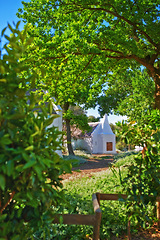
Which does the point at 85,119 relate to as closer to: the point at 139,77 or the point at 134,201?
the point at 139,77

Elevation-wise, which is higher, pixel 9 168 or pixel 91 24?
pixel 91 24

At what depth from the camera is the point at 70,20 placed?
936cm

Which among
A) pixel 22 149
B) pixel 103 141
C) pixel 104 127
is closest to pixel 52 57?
pixel 22 149

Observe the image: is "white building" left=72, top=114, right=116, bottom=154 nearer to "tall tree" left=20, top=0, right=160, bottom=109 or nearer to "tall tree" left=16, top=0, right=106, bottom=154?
"tall tree" left=16, top=0, right=106, bottom=154

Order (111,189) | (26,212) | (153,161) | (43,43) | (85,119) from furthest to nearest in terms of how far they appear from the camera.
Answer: (85,119) → (43,43) → (111,189) → (153,161) → (26,212)

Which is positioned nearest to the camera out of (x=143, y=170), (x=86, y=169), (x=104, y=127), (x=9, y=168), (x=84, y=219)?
(x=9, y=168)

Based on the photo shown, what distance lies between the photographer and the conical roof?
33406mm

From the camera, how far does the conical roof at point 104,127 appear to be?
33406 mm

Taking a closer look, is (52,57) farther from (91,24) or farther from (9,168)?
(9,168)

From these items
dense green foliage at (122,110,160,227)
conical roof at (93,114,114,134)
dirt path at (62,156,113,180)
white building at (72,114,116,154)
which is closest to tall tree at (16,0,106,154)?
dirt path at (62,156,113,180)

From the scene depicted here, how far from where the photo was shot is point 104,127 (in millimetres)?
33594

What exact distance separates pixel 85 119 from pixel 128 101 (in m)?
4.38

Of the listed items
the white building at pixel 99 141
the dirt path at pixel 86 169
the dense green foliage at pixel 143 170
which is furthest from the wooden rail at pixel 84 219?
the white building at pixel 99 141

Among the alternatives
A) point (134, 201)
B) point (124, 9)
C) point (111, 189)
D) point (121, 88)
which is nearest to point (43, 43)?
point (124, 9)
